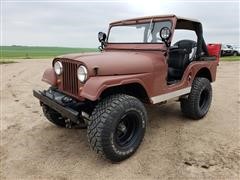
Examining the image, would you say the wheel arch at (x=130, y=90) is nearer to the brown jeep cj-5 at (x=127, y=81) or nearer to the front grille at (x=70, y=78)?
the brown jeep cj-5 at (x=127, y=81)

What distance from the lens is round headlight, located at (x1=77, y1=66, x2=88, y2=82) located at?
353cm

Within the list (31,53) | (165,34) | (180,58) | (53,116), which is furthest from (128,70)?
(31,53)

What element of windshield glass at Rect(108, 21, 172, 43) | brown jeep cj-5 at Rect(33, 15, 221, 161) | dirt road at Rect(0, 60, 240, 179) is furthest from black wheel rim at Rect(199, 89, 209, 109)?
windshield glass at Rect(108, 21, 172, 43)

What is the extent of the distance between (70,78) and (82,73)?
1.28 feet

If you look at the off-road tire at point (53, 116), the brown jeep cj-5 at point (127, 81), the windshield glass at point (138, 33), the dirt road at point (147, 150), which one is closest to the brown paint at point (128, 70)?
the brown jeep cj-5 at point (127, 81)

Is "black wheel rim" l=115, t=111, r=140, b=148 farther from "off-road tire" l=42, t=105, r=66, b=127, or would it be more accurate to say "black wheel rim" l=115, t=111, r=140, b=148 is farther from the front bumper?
"off-road tire" l=42, t=105, r=66, b=127

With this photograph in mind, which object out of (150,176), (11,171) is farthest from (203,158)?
(11,171)

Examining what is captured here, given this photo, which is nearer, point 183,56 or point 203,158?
point 203,158

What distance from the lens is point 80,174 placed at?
3527 millimetres

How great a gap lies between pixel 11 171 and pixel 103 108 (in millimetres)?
1601

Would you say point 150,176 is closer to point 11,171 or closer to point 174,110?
point 11,171

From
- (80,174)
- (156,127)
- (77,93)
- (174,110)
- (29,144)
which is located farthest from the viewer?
(174,110)

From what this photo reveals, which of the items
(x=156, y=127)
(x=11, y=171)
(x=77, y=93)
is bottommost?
(x=11, y=171)

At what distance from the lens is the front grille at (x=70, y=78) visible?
3.77 meters
